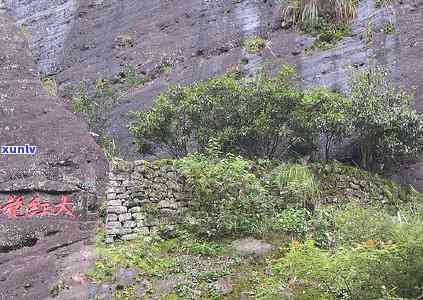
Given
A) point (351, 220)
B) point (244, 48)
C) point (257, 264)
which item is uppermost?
point (244, 48)

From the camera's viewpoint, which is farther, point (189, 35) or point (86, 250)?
point (189, 35)

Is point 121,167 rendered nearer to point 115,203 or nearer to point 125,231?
point 115,203

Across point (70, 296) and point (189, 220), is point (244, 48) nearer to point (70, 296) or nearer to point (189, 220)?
point (189, 220)

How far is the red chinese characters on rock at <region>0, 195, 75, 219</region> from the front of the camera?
926cm

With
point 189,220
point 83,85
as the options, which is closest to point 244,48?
point 83,85

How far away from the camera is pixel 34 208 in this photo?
369 inches

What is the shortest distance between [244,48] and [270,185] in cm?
684

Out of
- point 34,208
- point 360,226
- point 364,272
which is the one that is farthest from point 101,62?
point 364,272

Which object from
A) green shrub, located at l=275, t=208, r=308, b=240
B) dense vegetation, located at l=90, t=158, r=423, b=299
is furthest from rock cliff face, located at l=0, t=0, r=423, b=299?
green shrub, located at l=275, t=208, r=308, b=240

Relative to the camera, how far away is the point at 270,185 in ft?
31.2

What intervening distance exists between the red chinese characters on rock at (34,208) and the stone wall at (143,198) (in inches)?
43.7

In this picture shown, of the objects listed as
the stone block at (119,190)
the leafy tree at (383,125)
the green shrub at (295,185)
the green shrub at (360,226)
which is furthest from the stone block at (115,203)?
the leafy tree at (383,125)

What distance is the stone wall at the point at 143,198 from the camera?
8516 mm

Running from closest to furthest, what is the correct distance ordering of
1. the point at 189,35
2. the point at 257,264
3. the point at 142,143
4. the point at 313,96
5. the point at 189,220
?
1. the point at 257,264
2. the point at 189,220
3. the point at 313,96
4. the point at 142,143
5. the point at 189,35
